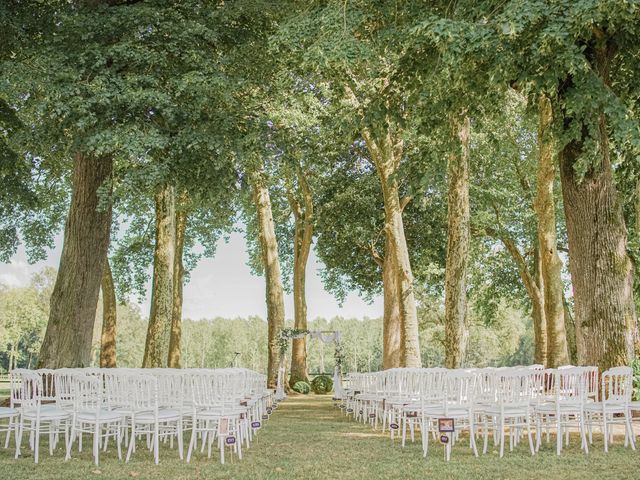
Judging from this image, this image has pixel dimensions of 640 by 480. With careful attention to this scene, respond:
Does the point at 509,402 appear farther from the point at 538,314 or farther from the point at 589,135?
the point at 538,314

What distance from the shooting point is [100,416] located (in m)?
8.35

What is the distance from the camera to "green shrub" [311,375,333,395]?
27.4 meters

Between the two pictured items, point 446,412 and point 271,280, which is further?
point 271,280

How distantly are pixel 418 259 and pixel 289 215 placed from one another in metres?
7.17

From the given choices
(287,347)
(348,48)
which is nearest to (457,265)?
(348,48)

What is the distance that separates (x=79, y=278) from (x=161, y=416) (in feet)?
19.2

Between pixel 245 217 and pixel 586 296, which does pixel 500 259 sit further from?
pixel 586 296

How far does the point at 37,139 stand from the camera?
12586 millimetres

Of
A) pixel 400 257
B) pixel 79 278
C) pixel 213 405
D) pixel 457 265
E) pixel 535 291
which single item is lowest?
pixel 213 405

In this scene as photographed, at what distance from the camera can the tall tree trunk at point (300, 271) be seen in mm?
25609

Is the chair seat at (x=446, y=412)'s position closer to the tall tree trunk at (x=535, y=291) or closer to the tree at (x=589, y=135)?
the tree at (x=589, y=135)

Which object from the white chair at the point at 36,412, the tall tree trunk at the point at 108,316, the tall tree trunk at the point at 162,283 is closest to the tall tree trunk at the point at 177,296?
the tall tree trunk at the point at 108,316

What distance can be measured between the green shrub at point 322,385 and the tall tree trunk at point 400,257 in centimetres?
923

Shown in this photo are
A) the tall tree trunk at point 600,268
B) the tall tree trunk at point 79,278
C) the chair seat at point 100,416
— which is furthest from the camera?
the tall tree trunk at point 79,278
